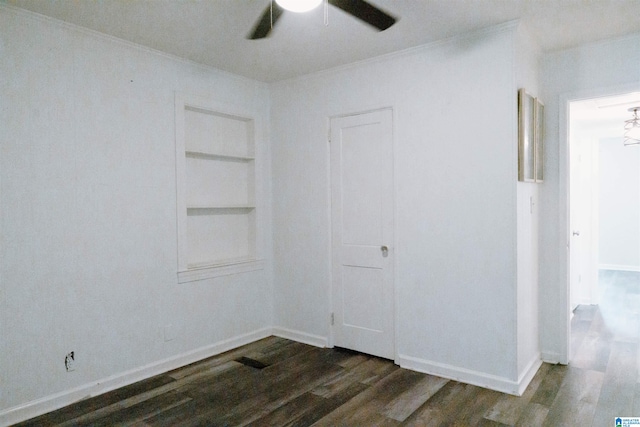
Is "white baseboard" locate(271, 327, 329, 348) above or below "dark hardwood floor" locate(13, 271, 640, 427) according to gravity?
above

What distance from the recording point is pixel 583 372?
3.30 metres

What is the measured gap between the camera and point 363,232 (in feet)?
12.2

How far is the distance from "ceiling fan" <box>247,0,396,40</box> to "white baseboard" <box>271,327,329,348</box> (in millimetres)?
2788

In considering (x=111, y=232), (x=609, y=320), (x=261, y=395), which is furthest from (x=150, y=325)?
(x=609, y=320)

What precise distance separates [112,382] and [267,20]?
8.85 feet

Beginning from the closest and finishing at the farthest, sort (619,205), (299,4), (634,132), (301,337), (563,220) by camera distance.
Answer: (299,4) → (563,220) → (301,337) → (634,132) → (619,205)

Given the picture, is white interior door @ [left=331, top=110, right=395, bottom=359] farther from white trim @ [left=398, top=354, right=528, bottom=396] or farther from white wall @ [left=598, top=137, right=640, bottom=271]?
white wall @ [left=598, top=137, right=640, bottom=271]

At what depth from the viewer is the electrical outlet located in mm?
2844

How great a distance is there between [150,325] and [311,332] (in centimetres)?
150

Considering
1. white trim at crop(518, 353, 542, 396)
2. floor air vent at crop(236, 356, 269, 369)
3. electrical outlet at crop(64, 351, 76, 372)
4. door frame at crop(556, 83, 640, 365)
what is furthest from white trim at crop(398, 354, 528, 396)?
electrical outlet at crop(64, 351, 76, 372)

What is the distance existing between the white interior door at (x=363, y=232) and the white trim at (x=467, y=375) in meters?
0.22

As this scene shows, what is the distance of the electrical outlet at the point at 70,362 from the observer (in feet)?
9.33

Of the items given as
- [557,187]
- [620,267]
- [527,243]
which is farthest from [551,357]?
[620,267]

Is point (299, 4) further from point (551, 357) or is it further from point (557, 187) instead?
point (551, 357)
